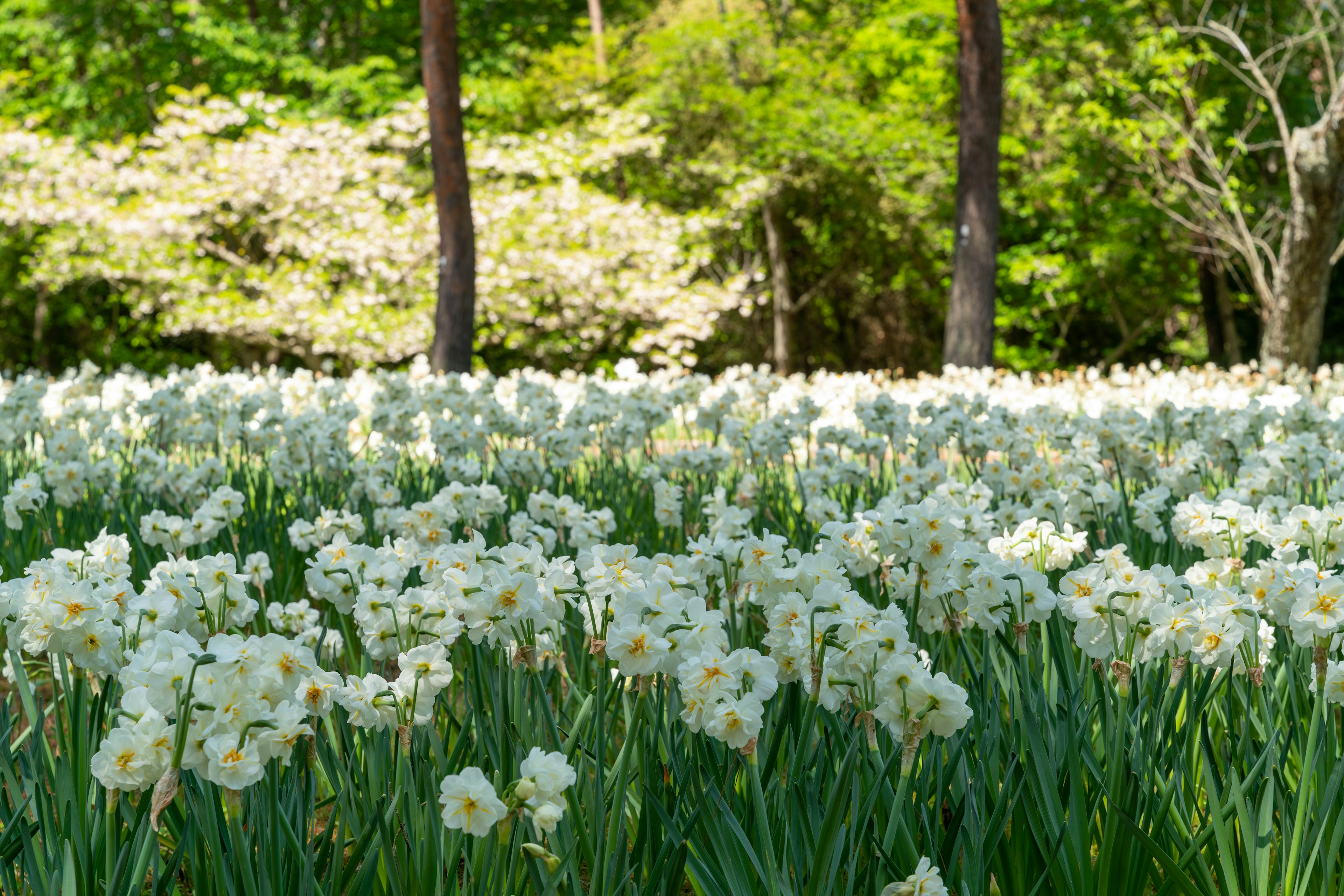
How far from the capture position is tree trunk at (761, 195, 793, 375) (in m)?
18.4

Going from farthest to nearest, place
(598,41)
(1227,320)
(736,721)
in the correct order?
1. (598,41)
2. (1227,320)
3. (736,721)

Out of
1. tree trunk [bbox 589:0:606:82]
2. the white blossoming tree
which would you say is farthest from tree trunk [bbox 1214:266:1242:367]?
tree trunk [bbox 589:0:606:82]

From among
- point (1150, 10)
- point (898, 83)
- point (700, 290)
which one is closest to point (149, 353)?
point (700, 290)

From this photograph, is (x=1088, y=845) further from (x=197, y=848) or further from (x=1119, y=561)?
(x=197, y=848)

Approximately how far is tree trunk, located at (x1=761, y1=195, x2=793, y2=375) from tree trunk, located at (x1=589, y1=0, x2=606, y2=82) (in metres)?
3.57

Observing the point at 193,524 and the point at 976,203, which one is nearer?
the point at 193,524

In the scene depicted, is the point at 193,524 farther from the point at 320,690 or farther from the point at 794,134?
the point at 794,134

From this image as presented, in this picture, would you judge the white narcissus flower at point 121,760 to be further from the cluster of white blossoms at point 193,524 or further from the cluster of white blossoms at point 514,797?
the cluster of white blossoms at point 193,524

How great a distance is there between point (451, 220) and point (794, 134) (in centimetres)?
884

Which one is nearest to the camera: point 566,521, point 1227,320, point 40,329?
point 566,521

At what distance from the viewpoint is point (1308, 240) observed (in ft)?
31.5

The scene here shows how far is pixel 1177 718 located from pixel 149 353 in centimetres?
1985

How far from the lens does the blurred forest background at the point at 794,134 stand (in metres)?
16.8

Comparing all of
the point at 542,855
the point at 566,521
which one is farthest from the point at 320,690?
the point at 566,521
